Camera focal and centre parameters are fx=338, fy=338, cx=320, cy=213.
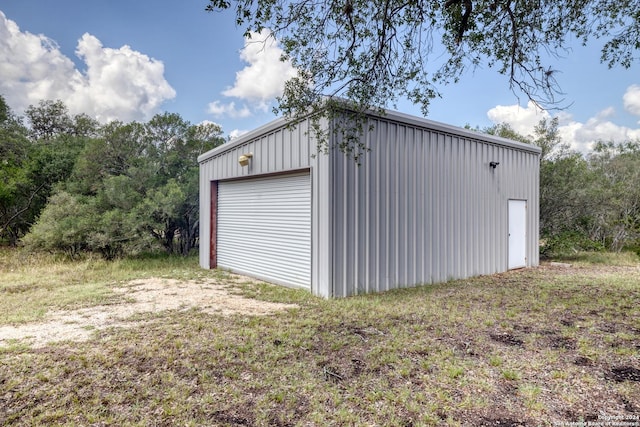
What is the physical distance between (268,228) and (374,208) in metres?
2.35

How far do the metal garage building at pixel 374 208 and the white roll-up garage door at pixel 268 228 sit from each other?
2 cm

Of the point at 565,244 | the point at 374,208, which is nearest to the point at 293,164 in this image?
the point at 374,208

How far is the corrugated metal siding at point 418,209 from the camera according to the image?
209 inches

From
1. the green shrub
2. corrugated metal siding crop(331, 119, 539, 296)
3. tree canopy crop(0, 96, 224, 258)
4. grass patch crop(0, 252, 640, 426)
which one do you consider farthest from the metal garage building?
tree canopy crop(0, 96, 224, 258)

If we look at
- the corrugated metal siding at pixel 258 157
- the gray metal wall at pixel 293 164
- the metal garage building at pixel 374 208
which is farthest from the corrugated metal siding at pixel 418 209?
the corrugated metal siding at pixel 258 157

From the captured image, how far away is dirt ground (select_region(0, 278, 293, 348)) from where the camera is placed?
352 cm

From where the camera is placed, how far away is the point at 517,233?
8234 millimetres

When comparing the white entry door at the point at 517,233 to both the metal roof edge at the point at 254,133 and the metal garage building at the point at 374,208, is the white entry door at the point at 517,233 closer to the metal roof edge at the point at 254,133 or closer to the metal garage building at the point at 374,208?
the metal garage building at the point at 374,208

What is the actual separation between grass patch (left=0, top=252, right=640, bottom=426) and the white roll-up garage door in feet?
4.53

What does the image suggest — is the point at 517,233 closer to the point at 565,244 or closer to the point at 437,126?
the point at 565,244

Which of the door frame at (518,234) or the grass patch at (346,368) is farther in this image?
the door frame at (518,234)

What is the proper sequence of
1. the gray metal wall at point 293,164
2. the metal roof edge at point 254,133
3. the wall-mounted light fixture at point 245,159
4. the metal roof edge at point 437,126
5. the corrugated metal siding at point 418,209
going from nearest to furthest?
the gray metal wall at point 293,164 < the corrugated metal siding at point 418,209 < the metal roof edge at point 437,126 < the metal roof edge at point 254,133 < the wall-mounted light fixture at point 245,159

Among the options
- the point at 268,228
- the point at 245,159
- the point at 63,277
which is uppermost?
the point at 245,159

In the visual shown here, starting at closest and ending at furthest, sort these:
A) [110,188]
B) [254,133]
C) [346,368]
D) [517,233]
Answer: [346,368] < [254,133] < [517,233] < [110,188]
